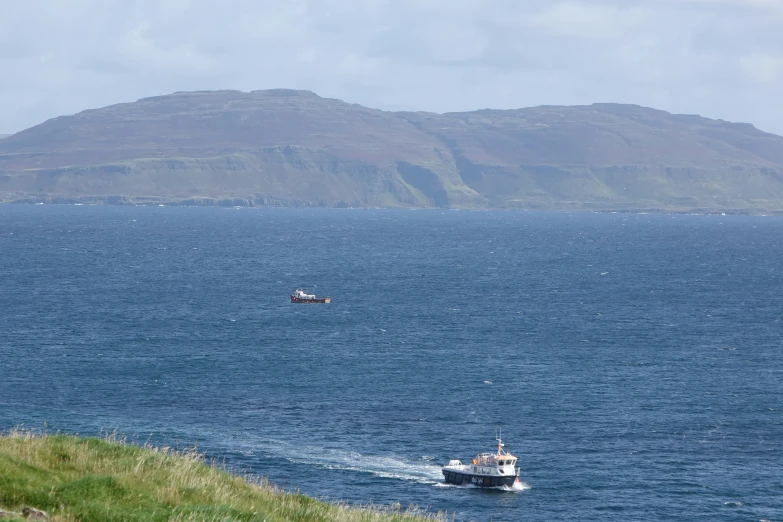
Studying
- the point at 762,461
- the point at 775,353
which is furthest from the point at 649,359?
the point at 762,461

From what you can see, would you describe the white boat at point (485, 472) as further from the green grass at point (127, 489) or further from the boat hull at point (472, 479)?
the green grass at point (127, 489)

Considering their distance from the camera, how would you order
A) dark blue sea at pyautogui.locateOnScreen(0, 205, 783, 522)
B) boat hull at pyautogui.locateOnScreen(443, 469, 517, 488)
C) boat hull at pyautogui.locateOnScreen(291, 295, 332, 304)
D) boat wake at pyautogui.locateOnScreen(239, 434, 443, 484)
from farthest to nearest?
1. boat hull at pyautogui.locateOnScreen(291, 295, 332, 304)
2. boat wake at pyautogui.locateOnScreen(239, 434, 443, 484)
3. boat hull at pyautogui.locateOnScreen(443, 469, 517, 488)
4. dark blue sea at pyautogui.locateOnScreen(0, 205, 783, 522)

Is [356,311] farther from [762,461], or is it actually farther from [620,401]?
[762,461]

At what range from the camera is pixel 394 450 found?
74.4 metres

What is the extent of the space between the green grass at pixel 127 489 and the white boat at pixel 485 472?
41.1 metres

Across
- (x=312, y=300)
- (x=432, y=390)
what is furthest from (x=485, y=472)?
(x=312, y=300)

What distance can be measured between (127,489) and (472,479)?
48.4 meters

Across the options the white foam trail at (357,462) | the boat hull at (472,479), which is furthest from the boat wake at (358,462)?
the boat hull at (472,479)

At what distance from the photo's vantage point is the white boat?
68188mm

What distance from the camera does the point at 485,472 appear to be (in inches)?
2685

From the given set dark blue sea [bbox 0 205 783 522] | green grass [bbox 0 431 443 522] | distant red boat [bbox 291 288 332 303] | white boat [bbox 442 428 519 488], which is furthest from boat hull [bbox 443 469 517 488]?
distant red boat [bbox 291 288 332 303]

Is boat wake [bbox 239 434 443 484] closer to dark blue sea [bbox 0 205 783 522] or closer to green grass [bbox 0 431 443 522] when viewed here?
dark blue sea [bbox 0 205 783 522]

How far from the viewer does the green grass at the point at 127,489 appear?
2077 cm

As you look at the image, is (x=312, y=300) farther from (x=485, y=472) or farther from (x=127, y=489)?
(x=127, y=489)
